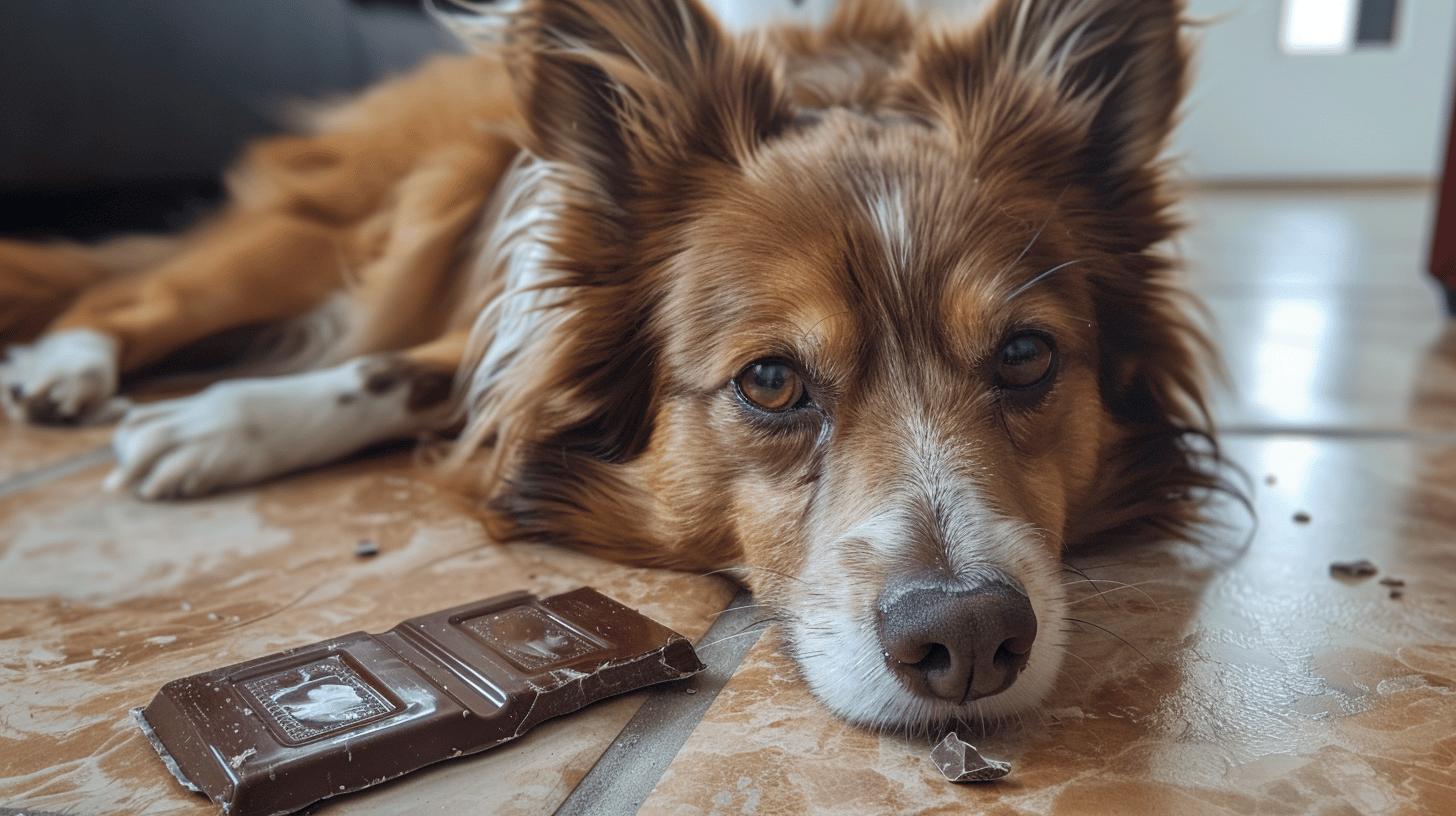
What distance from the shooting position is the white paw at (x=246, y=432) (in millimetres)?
1976

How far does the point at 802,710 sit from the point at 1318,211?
7064 millimetres

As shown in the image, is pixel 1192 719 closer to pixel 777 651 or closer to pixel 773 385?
pixel 777 651

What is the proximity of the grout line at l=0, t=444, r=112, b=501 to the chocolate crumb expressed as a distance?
211 cm

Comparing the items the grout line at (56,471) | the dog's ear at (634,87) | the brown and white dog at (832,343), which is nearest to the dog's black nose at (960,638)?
the brown and white dog at (832,343)

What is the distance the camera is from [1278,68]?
913cm

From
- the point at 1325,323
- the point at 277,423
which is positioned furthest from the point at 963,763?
the point at 1325,323

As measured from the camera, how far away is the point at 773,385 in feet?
4.87

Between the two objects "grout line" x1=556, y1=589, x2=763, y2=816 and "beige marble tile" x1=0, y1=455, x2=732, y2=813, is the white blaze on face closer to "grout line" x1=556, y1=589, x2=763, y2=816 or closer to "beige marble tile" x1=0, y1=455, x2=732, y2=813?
"grout line" x1=556, y1=589, x2=763, y2=816

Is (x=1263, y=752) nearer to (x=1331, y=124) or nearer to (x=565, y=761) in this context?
(x=565, y=761)

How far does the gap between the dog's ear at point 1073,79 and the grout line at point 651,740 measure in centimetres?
87

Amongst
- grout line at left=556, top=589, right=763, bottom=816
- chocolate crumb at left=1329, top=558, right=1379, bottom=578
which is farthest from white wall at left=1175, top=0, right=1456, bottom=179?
grout line at left=556, top=589, right=763, bottom=816

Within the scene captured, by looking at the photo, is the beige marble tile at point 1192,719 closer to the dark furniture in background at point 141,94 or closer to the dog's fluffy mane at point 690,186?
the dog's fluffy mane at point 690,186

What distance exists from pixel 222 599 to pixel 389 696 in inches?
19.7

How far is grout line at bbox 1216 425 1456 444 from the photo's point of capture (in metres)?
2.22
